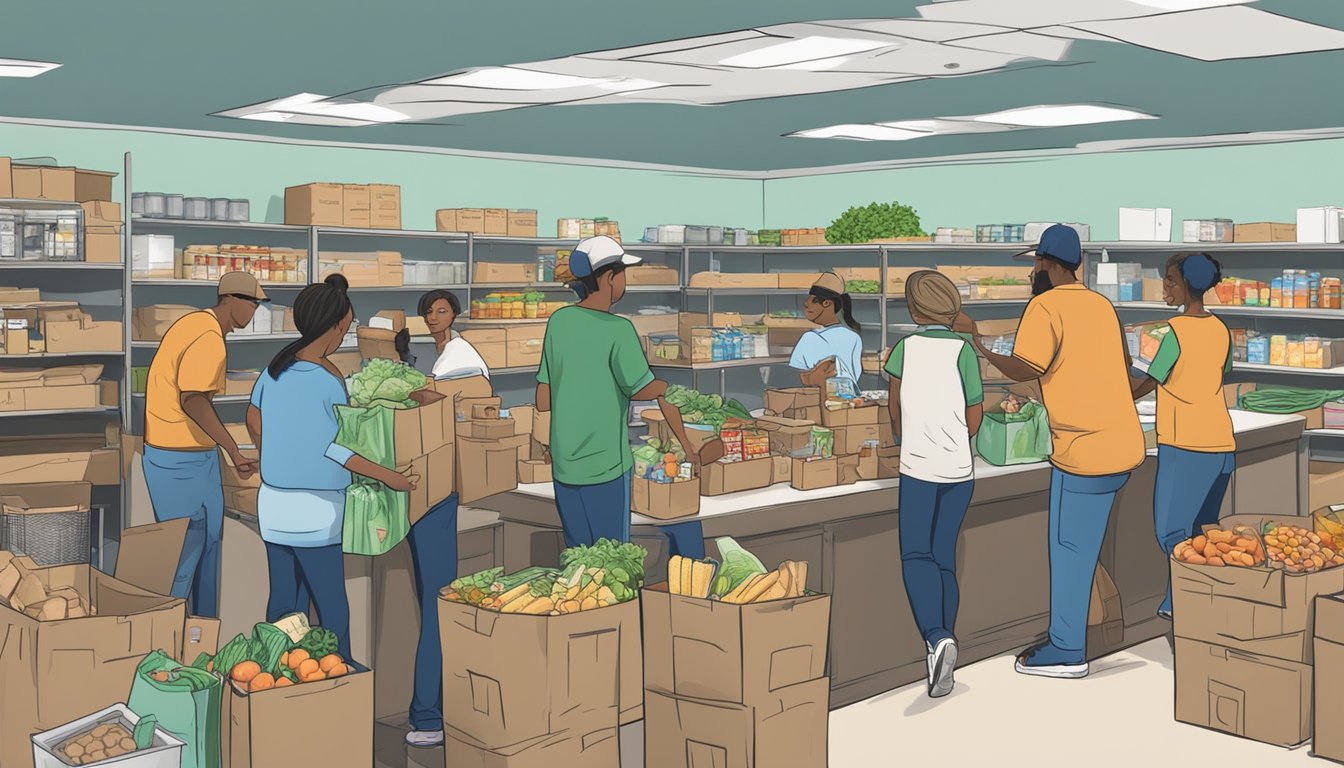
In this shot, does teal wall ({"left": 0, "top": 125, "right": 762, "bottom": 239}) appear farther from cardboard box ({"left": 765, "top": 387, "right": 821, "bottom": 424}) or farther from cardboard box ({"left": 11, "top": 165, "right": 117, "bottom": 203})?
cardboard box ({"left": 765, "top": 387, "right": 821, "bottom": 424})

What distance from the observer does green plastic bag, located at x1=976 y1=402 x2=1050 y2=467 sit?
5.19 meters

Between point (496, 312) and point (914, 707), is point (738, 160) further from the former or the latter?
point (914, 707)

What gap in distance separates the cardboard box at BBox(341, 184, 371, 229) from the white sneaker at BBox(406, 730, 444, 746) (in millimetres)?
5278

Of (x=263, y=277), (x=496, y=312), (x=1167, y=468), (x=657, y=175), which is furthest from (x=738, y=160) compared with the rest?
(x=1167, y=468)

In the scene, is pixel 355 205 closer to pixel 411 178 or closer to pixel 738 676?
pixel 411 178

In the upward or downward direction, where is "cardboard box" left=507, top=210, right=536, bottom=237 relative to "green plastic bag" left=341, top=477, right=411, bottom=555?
upward

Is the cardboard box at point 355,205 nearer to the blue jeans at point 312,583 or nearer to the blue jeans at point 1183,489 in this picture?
the blue jeans at point 312,583

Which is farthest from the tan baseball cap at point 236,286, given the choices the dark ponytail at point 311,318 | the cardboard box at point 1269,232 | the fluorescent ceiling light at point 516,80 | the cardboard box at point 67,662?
the cardboard box at point 1269,232

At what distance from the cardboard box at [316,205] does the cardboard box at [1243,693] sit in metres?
6.33

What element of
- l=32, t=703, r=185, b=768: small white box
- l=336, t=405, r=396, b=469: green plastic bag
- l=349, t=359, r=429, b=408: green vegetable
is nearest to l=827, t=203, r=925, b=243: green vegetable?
l=349, t=359, r=429, b=408: green vegetable

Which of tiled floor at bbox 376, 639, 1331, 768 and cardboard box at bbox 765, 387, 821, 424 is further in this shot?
cardboard box at bbox 765, 387, 821, 424

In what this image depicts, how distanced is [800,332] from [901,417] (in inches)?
231

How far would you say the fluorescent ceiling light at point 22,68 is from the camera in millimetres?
5719

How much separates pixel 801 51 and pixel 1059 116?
320 cm
